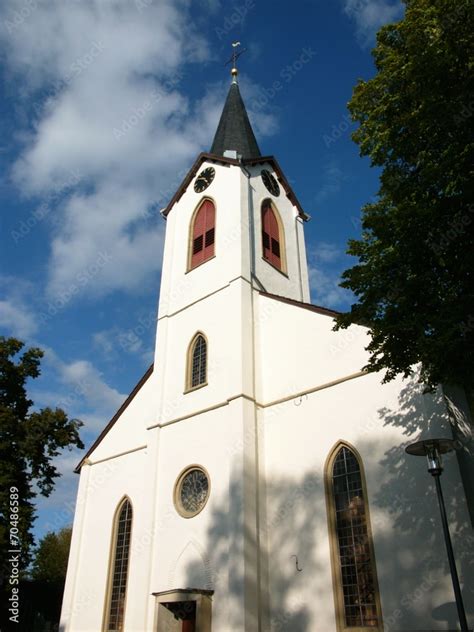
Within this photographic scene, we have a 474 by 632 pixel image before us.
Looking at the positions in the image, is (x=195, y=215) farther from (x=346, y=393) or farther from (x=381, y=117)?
(x=381, y=117)

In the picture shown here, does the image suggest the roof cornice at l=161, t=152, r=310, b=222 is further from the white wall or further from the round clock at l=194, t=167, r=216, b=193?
the white wall

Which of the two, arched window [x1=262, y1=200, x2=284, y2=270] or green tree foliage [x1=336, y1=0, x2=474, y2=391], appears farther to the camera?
arched window [x1=262, y1=200, x2=284, y2=270]

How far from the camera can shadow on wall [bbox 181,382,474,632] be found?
34.3ft

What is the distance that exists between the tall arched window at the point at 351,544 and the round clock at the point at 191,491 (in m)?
3.69

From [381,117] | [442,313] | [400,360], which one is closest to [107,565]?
[400,360]

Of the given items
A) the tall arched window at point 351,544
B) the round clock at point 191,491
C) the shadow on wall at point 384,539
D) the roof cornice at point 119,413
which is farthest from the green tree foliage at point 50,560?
the tall arched window at point 351,544

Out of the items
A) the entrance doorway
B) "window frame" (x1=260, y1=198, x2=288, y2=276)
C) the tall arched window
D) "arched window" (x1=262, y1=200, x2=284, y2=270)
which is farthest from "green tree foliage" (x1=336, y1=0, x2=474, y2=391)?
"arched window" (x1=262, y1=200, x2=284, y2=270)

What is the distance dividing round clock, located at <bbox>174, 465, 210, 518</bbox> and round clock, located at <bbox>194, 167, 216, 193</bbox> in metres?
11.3

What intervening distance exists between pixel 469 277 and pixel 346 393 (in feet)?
20.3

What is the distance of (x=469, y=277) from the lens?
26.7ft

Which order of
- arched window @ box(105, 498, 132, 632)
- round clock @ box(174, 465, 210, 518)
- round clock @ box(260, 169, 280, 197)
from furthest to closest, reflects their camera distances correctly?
1. round clock @ box(260, 169, 280, 197)
2. arched window @ box(105, 498, 132, 632)
3. round clock @ box(174, 465, 210, 518)

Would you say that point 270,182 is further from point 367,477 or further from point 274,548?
point 274,548

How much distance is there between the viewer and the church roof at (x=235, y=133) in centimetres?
2283

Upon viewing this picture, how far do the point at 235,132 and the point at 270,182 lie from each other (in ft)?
11.9
